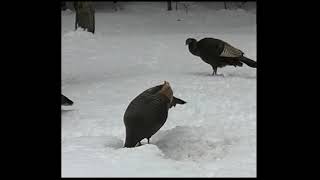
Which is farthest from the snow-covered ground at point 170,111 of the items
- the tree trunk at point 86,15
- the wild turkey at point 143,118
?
the tree trunk at point 86,15

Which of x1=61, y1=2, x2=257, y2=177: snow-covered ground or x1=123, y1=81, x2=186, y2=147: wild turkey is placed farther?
Answer: x1=123, y1=81, x2=186, y2=147: wild turkey

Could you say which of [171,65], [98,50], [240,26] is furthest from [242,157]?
[240,26]

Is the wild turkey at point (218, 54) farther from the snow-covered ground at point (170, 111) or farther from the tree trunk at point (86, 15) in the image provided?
the tree trunk at point (86, 15)

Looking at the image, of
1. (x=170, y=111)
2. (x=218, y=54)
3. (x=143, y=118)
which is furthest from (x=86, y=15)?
(x=143, y=118)

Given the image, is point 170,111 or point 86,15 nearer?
point 170,111

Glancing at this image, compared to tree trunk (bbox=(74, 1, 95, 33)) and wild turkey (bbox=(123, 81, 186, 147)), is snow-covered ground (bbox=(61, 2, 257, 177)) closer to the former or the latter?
wild turkey (bbox=(123, 81, 186, 147))

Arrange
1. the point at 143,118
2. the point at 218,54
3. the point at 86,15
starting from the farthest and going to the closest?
the point at 86,15
the point at 218,54
the point at 143,118

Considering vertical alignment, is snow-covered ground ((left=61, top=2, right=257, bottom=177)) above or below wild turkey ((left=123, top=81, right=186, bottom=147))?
below

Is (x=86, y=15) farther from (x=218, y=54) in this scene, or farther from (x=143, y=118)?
(x=143, y=118)

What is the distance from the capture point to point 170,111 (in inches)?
268

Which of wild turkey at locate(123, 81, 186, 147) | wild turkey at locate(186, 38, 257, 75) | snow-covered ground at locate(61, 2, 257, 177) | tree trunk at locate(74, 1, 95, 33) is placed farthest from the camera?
tree trunk at locate(74, 1, 95, 33)

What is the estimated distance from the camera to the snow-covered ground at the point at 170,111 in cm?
446

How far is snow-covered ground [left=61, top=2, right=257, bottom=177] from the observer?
4457 millimetres

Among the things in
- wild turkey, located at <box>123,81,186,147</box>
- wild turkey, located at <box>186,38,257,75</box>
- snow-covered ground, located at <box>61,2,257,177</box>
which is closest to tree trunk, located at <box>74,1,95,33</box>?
snow-covered ground, located at <box>61,2,257,177</box>
